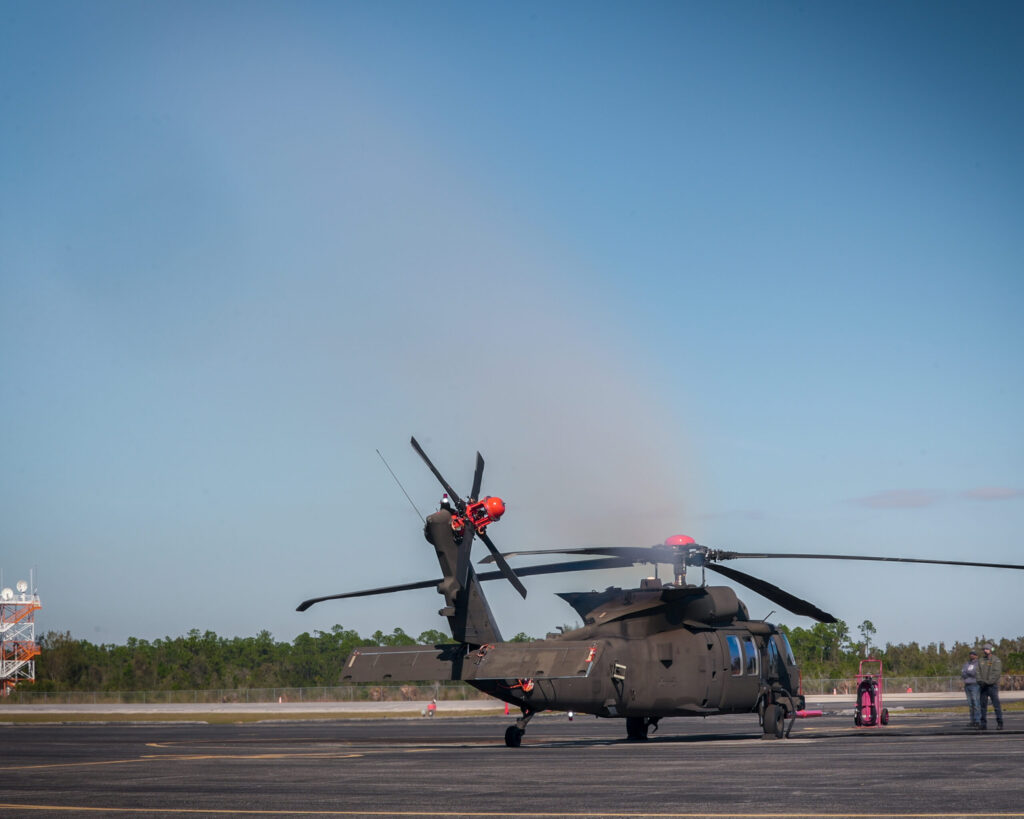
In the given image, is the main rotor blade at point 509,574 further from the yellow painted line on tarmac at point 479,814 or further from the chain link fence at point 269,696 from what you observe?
the chain link fence at point 269,696

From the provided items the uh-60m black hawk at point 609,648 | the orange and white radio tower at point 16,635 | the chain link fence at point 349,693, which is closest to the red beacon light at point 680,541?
the uh-60m black hawk at point 609,648

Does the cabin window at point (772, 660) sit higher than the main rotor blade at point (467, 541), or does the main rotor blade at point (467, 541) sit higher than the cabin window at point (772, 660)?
the main rotor blade at point (467, 541)

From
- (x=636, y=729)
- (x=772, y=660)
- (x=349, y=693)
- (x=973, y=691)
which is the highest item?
(x=772, y=660)

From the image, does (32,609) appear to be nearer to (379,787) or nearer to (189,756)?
(189,756)

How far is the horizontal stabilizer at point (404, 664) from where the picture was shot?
94.6ft

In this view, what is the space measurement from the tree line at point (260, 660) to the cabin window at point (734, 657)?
65.6 metres

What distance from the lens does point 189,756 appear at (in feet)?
87.6

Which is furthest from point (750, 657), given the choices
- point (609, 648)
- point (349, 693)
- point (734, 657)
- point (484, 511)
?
point (349, 693)

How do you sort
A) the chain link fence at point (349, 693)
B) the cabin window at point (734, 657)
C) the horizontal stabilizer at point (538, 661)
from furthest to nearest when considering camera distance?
the chain link fence at point (349, 693) → the cabin window at point (734, 657) → the horizontal stabilizer at point (538, 661)

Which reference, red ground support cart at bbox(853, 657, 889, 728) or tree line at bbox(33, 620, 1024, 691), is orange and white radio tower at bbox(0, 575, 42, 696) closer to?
tree line at bbox(33, 620, 1024, 691)

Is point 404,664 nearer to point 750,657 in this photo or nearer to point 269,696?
point 750,657

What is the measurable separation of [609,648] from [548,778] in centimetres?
992

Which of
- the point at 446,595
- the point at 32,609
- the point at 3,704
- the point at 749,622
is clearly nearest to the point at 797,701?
the point at 749,622

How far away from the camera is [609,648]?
27.6 metres
